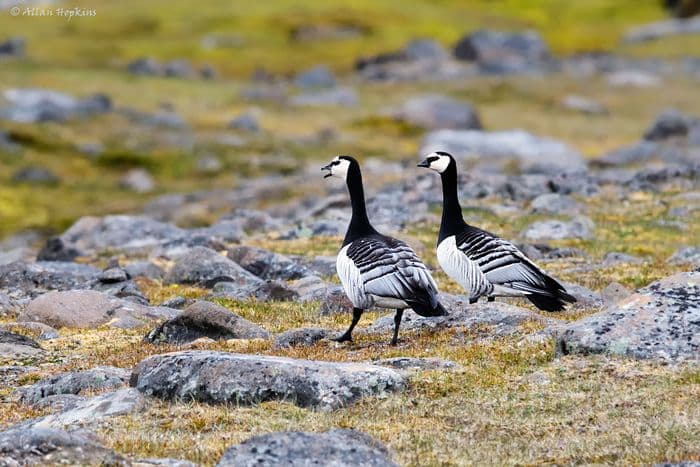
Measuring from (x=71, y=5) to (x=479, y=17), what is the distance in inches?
2707

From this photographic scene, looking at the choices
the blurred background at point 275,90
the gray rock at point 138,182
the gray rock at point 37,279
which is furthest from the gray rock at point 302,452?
the gray rock at point 138,182

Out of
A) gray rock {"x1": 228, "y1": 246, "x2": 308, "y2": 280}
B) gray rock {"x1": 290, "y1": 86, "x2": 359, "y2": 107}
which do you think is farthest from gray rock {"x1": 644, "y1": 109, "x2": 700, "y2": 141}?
gray rock {"x1": 228, "y1": 246, "x2": 308, "y2": 280}

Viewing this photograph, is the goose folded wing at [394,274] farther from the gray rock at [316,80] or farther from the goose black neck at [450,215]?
the gray rock at [316,80]

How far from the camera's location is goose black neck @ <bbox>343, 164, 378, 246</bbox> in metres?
18.6

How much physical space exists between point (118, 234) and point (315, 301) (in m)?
20.8

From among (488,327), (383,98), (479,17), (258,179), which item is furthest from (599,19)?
(488,327)

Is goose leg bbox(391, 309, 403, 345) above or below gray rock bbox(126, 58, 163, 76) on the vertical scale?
below

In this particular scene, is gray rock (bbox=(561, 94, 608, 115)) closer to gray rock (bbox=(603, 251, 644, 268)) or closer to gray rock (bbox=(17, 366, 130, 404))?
gray rock (bbox=(603, 251, 644, 268))

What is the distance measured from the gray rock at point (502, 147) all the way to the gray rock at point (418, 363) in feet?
158

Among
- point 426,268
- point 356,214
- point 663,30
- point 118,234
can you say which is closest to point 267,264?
point 356,214

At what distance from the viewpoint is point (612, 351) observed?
15375mm

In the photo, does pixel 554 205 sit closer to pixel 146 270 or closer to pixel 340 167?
pixel 146 270

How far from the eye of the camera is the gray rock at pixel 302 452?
11.1 meters

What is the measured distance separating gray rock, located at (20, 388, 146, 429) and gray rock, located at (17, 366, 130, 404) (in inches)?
53.1
